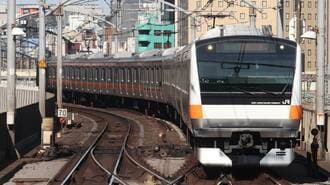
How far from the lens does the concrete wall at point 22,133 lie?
18656mm

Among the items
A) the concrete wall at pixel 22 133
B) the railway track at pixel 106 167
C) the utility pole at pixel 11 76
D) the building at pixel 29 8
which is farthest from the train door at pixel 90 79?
the utility pole at pixel 11 76

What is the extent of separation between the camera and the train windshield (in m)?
14.6

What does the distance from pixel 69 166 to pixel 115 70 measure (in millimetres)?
29427

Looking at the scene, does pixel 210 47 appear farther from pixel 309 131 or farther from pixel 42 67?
pixel 42 67

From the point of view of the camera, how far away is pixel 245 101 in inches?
572

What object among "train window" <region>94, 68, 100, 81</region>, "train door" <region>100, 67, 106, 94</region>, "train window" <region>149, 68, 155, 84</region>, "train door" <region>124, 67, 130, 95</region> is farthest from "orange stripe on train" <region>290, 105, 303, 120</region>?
"train window" <region>94, 68, 100, 81</region>

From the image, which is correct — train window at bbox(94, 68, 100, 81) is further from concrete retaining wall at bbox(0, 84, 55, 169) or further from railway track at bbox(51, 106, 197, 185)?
railway track at bbox(51, 106, 197, 185)

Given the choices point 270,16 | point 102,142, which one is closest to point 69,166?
point 102,142

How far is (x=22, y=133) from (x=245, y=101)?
9227 mm

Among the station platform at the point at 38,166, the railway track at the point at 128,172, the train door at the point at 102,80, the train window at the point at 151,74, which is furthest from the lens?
the train door at the point at 102,80

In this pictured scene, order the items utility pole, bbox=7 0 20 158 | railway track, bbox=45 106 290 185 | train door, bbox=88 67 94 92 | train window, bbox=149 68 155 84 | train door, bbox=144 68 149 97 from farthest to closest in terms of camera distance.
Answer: train door, bbox=88 67 94 92 → train door, bbox=144 68 149 97 → train window, bbox=149 68 155 84 → utility pole, bbox=7 0 20 158 → railway track, bbox=45 106 290 185

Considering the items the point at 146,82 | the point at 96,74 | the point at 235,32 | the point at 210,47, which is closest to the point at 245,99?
the point at 210,47

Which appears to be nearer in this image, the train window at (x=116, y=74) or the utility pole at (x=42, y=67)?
the utility pole at (x=42, y=67)

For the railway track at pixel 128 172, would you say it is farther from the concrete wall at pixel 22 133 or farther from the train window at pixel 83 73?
the train window at pixel 83 73
